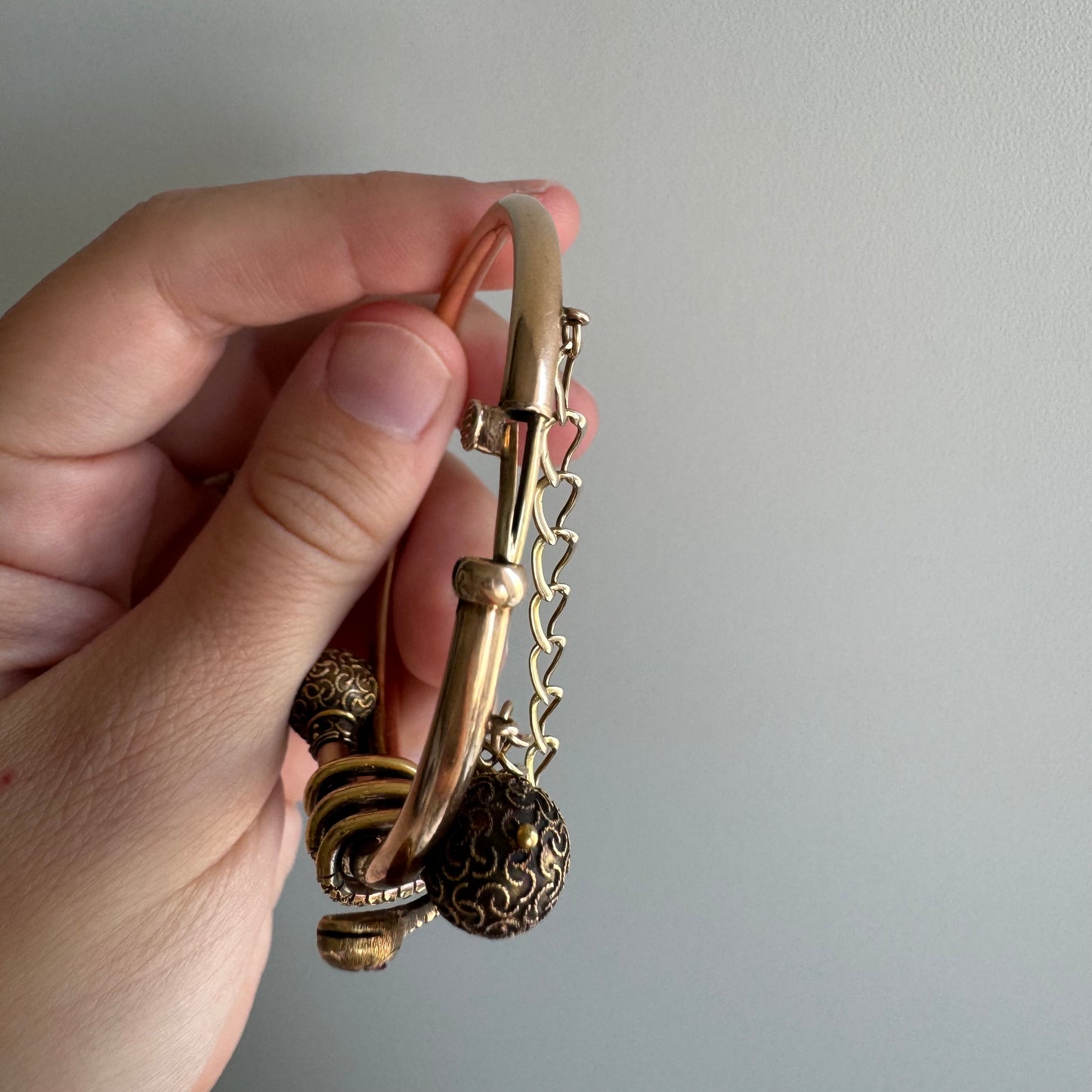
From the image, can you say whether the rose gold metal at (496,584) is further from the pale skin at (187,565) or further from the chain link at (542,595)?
the pale skin at (187,565)

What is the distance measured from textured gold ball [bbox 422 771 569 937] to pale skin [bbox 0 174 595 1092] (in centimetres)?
20

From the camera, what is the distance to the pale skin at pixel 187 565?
615mm

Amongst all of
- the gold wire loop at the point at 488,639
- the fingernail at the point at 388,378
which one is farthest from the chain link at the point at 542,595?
the fingernail at the point at 388,378

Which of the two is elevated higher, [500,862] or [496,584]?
[496,584]

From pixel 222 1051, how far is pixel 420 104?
94 centimetres

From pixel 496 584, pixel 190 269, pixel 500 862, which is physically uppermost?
pixel 190 269

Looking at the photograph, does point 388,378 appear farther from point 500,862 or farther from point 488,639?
point 500,862

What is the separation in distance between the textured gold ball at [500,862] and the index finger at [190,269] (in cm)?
42

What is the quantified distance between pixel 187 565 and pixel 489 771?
269 mm

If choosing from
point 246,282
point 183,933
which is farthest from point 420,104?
point 183,933

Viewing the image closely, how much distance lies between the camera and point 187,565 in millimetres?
640

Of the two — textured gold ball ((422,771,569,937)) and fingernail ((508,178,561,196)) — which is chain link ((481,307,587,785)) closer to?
textured gold ball ((422,771,569,937))

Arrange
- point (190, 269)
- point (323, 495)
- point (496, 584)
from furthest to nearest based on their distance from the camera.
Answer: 1. point (190, 269)
2. point (323, 495)
3. point (496, 584)

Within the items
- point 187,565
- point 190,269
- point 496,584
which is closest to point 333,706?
point 187,565
